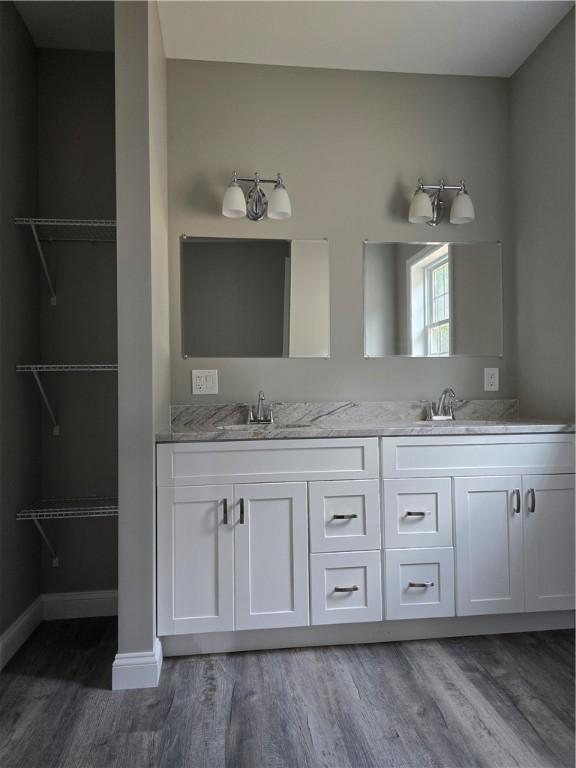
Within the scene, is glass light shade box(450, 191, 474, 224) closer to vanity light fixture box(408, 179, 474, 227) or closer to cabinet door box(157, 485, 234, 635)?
vanity light fixture box(408, 179, 474, 227)

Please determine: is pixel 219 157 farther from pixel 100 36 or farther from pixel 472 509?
pixel 472 509

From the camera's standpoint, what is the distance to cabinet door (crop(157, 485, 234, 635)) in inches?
75.5

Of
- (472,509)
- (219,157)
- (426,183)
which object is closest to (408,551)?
(472,509)

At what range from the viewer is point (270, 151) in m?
2.54

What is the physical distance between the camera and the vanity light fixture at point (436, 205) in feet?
8.29

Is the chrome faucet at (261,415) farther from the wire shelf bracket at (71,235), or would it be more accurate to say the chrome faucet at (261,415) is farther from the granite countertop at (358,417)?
the wire shelf bracket at (71,235)

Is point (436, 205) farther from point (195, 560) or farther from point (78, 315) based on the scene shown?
point (195, 560)

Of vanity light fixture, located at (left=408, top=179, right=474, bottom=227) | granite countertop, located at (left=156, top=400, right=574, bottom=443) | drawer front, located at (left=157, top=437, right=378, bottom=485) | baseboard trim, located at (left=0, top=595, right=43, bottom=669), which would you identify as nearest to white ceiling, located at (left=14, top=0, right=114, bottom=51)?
vanity light fixture, located at (left=408, top=179, right=474, bottom=227)

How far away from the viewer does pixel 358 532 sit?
6.68ft

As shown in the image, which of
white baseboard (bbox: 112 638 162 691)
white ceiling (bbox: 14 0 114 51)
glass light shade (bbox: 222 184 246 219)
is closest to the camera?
white baseboard (bbox: 112 638 162 691)

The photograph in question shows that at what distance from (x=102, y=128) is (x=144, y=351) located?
1239 millimetres

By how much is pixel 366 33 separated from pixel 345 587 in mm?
2320

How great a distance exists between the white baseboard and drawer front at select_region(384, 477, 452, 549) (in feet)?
3.08

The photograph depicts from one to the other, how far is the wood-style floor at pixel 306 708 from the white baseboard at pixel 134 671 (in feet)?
0.14
